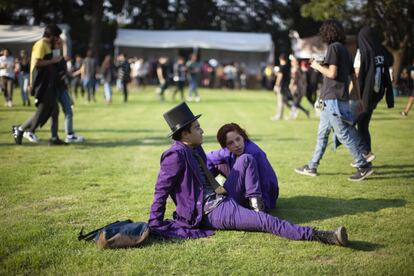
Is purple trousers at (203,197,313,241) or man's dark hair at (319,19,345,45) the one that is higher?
man's dark hair at (319,19,345,45)

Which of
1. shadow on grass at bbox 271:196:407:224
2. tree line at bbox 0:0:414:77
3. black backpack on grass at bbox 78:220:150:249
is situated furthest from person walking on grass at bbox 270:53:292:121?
tree line at bbox 0:0:414:77

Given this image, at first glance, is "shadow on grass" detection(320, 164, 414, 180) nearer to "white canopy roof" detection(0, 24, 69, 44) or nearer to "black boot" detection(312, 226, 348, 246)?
"black boot" detection(312, 226, 348, 246)

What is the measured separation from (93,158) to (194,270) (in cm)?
520

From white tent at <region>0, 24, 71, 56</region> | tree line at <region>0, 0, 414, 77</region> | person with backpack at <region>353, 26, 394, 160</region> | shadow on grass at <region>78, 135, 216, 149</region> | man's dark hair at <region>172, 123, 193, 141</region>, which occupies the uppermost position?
tree line at <region>0, 0, 414, 77</region>

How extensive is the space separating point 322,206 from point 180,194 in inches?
74.4

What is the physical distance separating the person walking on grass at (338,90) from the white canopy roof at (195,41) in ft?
103

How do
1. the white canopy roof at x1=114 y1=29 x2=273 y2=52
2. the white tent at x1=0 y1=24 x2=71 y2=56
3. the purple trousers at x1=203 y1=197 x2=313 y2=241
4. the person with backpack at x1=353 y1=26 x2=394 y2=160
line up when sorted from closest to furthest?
the purple trousers at x1=203 y1=197 x2=313 y2=241 < the person with backpack at x1=353 y1=26 x2=394 y2=160 < the white tent at x1=0 y1=24 x2=71 y2=56 < the white canopy roof at x1=114 y1=29 x2=273 y2=52

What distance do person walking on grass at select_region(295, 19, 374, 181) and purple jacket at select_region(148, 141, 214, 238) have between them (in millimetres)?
2938

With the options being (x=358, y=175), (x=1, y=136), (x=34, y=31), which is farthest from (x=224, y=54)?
(x=358, y=175)

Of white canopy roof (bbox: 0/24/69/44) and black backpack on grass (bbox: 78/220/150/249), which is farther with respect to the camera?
white canopy roof (bbox: 0/24/69/44)

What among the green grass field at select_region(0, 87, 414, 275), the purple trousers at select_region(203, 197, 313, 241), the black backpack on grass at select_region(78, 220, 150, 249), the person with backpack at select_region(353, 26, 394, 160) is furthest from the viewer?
the person with backpack at select_region(353, 26, 394, 160)

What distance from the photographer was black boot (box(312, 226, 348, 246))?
4008 mm

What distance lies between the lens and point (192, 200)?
14.6ft

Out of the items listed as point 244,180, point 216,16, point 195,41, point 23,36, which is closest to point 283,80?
point 244,180
